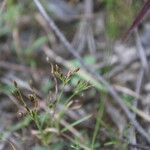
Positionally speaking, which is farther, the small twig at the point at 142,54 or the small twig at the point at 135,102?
the small twig at the point at 142,54

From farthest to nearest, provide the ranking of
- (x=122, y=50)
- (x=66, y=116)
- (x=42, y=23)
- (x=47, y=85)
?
(x=42, y=23)
(x=122, y=50)
(x=47, y=85)
(x=66, y=116)

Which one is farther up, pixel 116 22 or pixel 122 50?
pixel 116 22

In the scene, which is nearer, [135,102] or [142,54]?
[135,102]

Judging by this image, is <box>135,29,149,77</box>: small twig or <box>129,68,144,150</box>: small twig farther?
<box>135,29,149,77</box>: small twig

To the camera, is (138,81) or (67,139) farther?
(138,81)

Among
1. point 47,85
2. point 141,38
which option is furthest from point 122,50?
point 47,85

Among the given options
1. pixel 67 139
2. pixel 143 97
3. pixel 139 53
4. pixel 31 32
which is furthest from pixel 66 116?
pixel 31 32

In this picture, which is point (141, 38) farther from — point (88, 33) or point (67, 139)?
point (67, 139)

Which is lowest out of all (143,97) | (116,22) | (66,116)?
(143,97)

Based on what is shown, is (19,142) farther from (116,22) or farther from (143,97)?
(116,22)

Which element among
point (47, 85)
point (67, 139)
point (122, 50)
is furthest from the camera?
point (122, 50)
